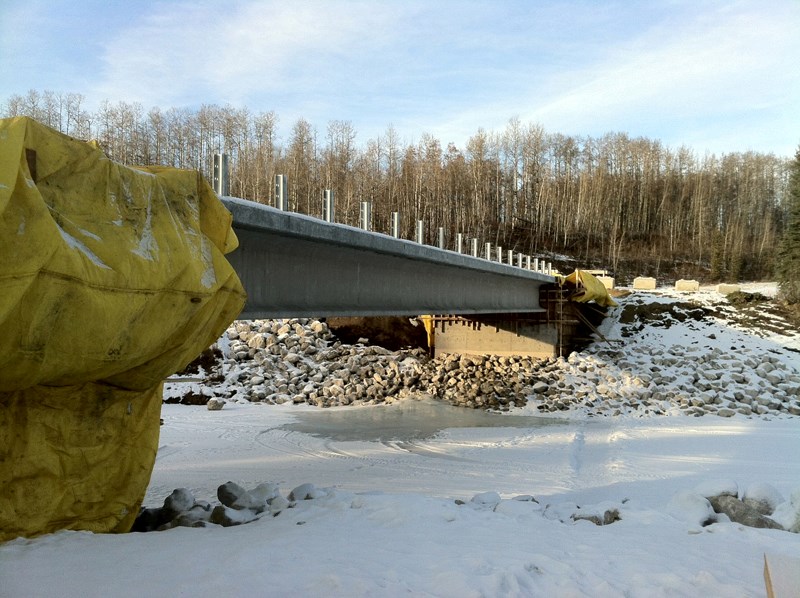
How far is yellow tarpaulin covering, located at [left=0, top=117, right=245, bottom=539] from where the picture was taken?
3.96 metres

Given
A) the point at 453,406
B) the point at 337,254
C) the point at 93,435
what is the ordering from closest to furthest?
1. the point at 93,435
2. the point at 337,254
3. the point at 453,406

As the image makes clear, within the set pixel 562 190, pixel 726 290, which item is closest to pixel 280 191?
pixel 726 290

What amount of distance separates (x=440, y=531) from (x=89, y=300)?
381 cm

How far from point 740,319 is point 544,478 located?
1846 centimetres

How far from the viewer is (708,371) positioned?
20.0 metres

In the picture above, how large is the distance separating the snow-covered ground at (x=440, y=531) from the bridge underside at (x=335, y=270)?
121 inches

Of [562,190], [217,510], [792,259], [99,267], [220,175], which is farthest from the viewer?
[562,190]

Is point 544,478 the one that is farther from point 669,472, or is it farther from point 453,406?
point 453,406

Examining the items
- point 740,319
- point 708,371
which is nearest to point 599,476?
point 708,371

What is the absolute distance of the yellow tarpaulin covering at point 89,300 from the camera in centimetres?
396

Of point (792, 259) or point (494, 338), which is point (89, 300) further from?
point (792, 259)

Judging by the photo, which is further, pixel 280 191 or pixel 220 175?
pixel 280 191

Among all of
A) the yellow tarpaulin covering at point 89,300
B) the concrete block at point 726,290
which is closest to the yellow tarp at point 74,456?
the yellow tarpaulin covering at point 89,300

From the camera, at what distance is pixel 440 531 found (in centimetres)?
571
